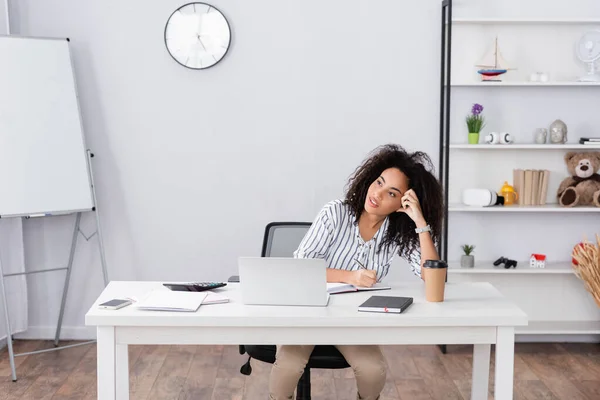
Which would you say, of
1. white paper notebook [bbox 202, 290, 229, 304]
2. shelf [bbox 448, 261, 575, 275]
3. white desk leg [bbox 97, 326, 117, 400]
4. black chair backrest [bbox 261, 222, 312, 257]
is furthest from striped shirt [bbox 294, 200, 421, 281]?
shelf [bbox 448, 261, 575, 275]

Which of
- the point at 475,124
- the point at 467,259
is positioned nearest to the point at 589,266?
the point at 467,259

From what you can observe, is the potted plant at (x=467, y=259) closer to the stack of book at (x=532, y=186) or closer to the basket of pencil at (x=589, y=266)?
the stack of book at (x=532, y=186)

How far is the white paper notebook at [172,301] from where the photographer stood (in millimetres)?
2445

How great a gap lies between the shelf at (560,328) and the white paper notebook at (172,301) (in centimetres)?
230

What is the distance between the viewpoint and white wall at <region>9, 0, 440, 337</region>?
14.1 ft

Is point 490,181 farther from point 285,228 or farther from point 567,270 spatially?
point 285,228

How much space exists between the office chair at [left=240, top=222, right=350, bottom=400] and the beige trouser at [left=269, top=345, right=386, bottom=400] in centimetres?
4

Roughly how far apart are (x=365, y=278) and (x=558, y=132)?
2.07 metres

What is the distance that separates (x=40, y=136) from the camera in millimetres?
4055

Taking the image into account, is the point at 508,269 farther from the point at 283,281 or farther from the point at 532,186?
the point at 283,281

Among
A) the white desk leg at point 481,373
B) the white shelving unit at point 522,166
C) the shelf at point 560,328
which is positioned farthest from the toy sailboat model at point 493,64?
the white desk leg at point 481,373

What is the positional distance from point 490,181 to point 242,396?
6.42 ft

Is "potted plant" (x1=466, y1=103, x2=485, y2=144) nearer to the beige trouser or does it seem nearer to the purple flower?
the purple flower

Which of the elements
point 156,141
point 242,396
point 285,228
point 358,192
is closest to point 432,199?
point 358,192
